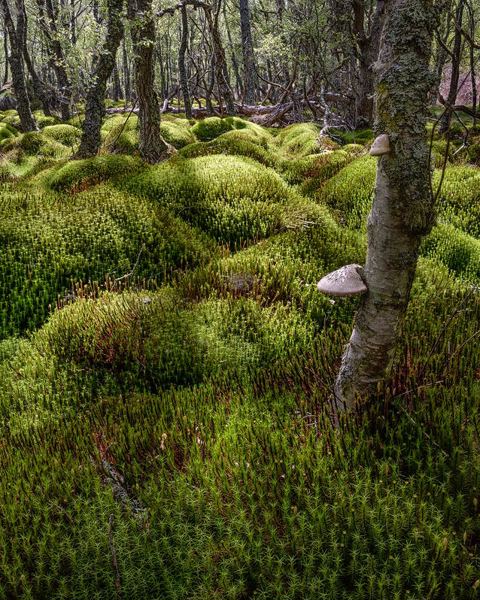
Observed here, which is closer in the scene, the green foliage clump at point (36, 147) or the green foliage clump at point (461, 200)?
the green foliage clump at point (461, 200)

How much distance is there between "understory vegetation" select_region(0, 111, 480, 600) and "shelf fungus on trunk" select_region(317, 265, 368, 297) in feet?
2.14

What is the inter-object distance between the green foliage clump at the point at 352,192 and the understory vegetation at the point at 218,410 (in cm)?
11

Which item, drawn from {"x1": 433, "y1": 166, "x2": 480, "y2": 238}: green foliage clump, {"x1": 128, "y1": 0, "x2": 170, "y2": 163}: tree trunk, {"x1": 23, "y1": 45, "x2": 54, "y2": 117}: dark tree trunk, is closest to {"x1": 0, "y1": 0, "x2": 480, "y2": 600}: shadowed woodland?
{"x1": 433, "y1": 166, "x2": 480, "y2": 238}: green foliage clump

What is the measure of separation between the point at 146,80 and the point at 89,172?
266 centimetres

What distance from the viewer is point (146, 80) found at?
10.2 meters

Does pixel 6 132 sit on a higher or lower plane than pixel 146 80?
higher

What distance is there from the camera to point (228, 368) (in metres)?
4.21

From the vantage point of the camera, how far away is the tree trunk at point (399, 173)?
7.79 ft

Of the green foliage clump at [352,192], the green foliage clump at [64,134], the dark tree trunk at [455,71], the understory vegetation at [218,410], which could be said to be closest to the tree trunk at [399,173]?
the dark tree trunk at [455,71]

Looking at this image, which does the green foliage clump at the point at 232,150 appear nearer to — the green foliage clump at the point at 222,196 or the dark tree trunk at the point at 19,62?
the green foliage clump at the point at 222,196

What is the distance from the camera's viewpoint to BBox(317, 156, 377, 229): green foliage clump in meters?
7.76

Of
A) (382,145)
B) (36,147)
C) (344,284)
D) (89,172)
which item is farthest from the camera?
(36,147)

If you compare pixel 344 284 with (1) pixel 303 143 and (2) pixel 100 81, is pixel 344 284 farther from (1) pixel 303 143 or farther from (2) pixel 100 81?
(1) pixel 303 143

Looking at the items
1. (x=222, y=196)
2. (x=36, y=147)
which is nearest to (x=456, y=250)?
(x=222, y=196)
